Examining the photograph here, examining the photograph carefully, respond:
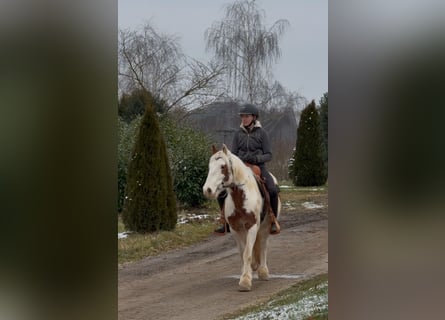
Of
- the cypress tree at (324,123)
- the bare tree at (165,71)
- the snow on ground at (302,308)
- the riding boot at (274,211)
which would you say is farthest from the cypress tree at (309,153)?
the snow on ground at (302,308)

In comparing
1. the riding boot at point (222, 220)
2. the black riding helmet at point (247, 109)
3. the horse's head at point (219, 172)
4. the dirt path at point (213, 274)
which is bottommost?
the dirt path at point (213, 274)

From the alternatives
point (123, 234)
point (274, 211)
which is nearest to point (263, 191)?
point (274, 211)

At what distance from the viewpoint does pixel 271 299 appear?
13.3 feet

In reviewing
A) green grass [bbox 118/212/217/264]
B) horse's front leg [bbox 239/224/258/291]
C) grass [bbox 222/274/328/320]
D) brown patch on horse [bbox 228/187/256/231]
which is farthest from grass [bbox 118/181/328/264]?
grass [bbox 222/274/328/320]

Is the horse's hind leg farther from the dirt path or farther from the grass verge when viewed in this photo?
the grass verge

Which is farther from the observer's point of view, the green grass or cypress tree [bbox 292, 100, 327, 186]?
→ cypress tree [bbox 292, 100, 327, 186]

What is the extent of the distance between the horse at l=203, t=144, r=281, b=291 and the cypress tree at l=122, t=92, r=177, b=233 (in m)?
0.24

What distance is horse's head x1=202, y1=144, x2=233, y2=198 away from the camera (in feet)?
13.1

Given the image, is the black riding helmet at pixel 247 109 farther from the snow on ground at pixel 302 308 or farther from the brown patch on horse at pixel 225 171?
the snow on ground at pixel 302 308

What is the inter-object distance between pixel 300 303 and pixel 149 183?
43.5 inches

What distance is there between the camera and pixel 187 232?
402 cm

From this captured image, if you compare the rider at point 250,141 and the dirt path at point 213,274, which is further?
the rider at point 250,141

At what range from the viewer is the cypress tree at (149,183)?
3.94 m

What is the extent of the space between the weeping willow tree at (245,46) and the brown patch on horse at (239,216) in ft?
1.78
